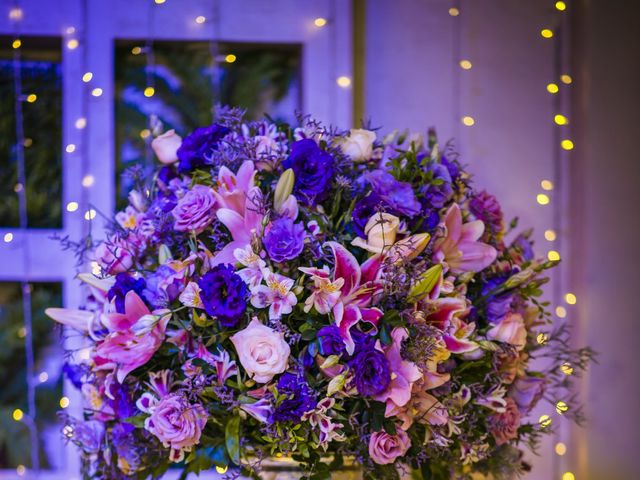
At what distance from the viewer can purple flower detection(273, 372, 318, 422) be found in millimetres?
723

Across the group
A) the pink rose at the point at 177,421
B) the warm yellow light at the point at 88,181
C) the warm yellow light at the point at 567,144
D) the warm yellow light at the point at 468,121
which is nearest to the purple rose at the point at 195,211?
the pink rose at the point at 177,421

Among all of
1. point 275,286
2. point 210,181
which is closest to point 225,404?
point 275,286

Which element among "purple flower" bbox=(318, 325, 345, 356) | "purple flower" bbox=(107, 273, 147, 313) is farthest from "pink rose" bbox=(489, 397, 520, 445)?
"purple flower" bbox=(107, 273, 147, 313)

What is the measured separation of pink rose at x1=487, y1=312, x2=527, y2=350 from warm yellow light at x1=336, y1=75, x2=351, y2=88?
67 cm

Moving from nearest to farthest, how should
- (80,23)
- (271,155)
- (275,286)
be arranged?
1. (275,286)
2. (271,155)
3. (80,23)

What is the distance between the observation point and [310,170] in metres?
0.79

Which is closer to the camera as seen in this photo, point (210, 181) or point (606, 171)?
point (210, 181)

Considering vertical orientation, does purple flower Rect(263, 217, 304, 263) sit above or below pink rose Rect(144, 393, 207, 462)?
above

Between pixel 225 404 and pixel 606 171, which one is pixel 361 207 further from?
pixel 606 171

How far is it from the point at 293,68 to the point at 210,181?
603mm

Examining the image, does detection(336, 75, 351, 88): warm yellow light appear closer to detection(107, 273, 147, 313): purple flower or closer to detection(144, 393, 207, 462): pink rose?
detection(107, 273, 147, 313): purple flower

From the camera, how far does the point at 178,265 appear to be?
0.78 meters

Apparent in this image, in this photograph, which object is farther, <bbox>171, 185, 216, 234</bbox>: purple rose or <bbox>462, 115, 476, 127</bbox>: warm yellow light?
<bbox>462, 115, 476, 127</bbox>: warm yellow light

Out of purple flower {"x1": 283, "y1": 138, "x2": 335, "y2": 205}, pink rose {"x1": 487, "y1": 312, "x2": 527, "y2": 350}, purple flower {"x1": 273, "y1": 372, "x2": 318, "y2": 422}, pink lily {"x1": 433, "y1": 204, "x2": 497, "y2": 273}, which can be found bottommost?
purple flower {"x1": 273, "y1": 372, "x2": 318, "y2": 422}
